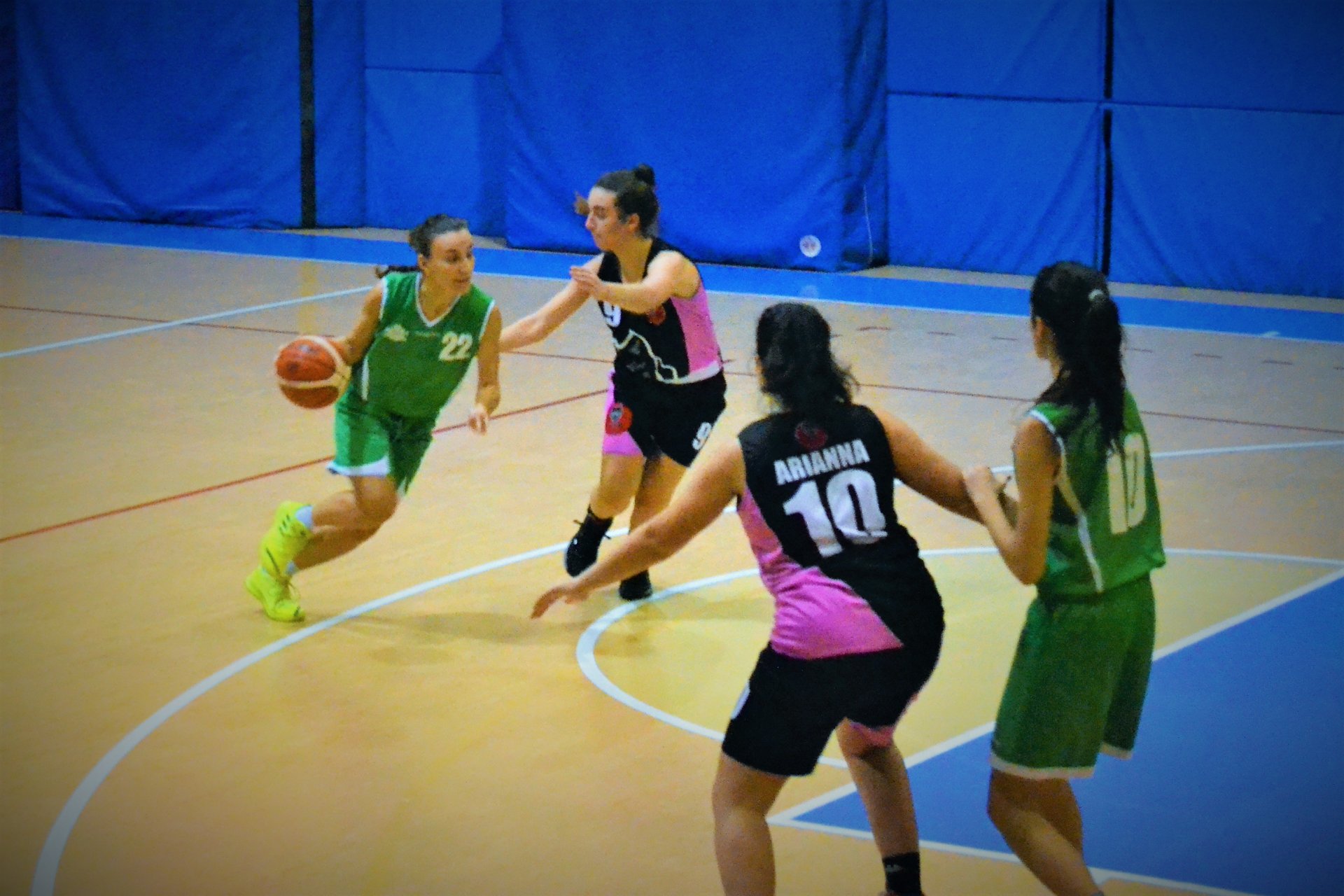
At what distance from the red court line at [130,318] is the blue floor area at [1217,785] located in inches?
317

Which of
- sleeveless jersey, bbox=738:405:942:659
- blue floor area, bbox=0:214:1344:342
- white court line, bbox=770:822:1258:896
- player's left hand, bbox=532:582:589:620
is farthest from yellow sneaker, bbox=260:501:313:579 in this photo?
blue floor area, bbox=0:214:1344:342

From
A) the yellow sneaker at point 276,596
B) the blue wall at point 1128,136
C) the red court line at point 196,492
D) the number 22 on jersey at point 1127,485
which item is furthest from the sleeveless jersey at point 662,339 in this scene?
the blue wall at point 1128,136

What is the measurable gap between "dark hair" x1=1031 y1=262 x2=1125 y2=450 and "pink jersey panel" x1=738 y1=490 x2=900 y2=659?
599mm

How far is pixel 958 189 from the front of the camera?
1572 centimetres

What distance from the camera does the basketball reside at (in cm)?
624

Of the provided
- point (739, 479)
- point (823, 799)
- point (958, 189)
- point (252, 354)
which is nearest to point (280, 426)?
point (252, 354)

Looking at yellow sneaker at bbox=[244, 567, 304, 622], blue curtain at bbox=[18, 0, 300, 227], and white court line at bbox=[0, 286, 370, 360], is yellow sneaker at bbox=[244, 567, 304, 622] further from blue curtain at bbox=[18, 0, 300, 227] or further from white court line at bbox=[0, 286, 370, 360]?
blue curtain at bbox=[18, 0, 300, 227]

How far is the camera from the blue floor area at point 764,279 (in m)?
13.5

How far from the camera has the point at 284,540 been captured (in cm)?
639

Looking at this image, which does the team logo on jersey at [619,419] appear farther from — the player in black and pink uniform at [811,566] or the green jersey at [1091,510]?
the green jersey at [1091,510]

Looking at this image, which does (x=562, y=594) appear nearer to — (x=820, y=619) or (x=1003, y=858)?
(x=820, y=619)

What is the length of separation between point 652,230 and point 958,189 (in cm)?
955

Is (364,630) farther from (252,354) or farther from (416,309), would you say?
(252,354)

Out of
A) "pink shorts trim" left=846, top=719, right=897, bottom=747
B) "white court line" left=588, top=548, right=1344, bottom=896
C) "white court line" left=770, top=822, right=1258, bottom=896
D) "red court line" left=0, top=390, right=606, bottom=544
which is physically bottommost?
"white court line" left=770, top=822, right=1258, bottom=896
